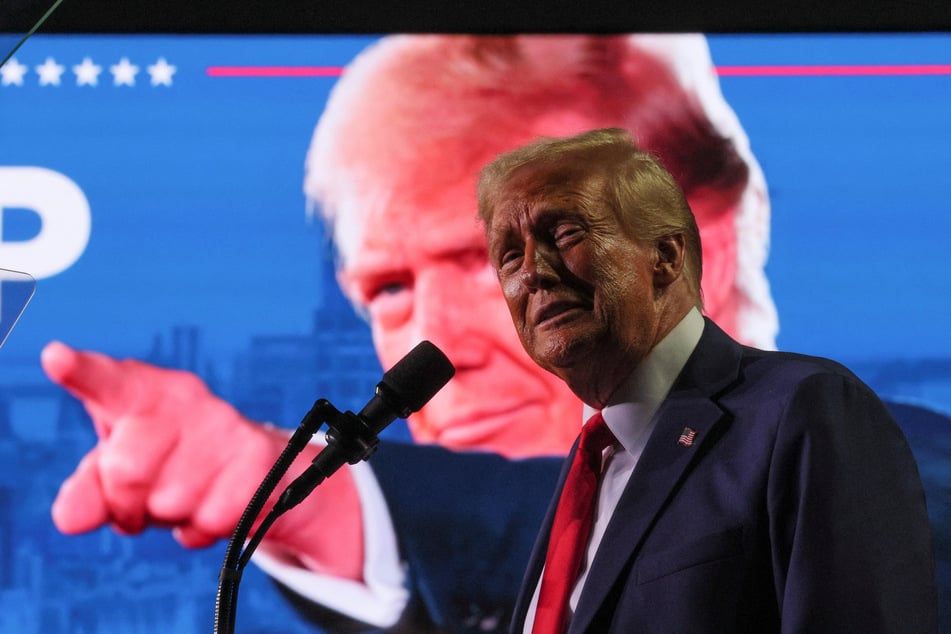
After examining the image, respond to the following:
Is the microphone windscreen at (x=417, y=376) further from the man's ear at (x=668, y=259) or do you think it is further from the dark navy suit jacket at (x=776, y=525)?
the man's ear at (x=668, y=259)

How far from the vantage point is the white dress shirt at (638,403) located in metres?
1.48

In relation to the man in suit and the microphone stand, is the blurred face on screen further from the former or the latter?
the microphone stand

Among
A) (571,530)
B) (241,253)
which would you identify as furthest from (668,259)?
(241,253)

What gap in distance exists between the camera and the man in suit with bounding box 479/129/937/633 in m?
1.18

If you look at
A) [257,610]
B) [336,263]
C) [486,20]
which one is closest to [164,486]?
[257,610]

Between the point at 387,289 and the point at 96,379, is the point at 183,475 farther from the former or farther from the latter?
the point at 387,289

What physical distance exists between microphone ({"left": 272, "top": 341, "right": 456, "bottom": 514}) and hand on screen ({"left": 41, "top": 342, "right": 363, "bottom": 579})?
1366 millimetres

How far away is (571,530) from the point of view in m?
1.47

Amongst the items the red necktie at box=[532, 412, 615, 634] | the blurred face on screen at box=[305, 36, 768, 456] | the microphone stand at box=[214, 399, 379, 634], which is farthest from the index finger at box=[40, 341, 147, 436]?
the microphone stand at box=[214, 399, 379, 634]

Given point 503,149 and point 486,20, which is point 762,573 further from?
point 486,20

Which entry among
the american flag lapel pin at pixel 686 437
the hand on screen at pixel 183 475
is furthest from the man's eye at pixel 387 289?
the american flag lapel pin at pixel 686 437

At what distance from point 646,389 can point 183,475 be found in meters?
1.51

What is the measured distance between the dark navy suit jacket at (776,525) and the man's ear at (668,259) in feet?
0.78

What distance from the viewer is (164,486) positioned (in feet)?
8.46
